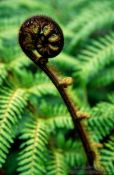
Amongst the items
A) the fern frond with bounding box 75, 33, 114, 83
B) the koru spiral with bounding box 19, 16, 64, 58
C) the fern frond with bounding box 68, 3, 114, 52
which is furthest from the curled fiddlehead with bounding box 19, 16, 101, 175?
the fern frond with bounding box 68, 3, 114, 52

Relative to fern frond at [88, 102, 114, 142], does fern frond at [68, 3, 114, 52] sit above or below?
above

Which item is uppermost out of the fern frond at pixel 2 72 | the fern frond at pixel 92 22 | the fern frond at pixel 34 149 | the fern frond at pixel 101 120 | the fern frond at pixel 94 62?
the fern frond at pixel 92 22

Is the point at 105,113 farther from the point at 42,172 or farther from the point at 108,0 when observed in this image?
the point at 108,0

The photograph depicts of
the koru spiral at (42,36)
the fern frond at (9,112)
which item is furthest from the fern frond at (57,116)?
the koru spiral at (42,36)

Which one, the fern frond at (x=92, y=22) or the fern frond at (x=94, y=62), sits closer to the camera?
the fern frond at (x=94, y=62)

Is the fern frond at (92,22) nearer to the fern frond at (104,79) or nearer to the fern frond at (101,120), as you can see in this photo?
the fern frond at (104,79)

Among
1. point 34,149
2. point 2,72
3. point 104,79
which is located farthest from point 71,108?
point 104,79

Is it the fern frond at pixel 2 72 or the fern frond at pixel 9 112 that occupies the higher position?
the fern frond at pixel 2 72

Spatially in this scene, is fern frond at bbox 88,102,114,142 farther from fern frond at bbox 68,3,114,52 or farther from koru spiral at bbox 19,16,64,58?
fern frond at bbox 68,3,114,52

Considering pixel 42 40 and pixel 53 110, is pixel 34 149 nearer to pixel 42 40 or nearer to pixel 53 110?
pixel 53 110
